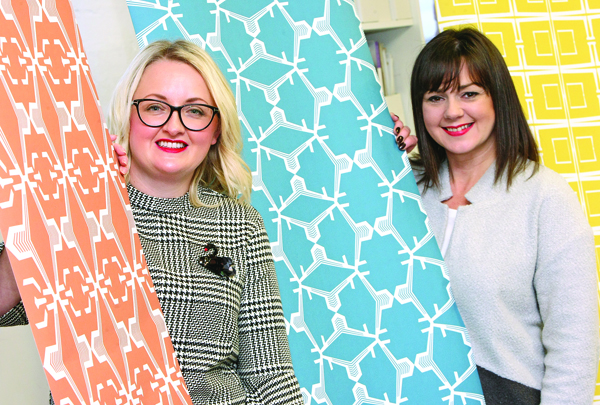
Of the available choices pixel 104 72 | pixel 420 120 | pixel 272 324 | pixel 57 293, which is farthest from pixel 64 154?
pixel 104 72

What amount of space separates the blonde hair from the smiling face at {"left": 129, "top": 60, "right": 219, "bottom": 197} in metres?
0.02

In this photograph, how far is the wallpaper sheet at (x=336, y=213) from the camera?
1.67 meters

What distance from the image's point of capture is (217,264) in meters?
1.27

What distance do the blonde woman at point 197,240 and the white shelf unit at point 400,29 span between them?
7.44 feet

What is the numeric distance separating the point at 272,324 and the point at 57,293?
0.56 m

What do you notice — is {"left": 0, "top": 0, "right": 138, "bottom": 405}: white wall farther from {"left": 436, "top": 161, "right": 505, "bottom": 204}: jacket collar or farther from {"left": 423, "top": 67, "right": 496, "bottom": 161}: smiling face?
{"left": 436, "top": 161, "right": 505, "bottom": 204}: jacket collar

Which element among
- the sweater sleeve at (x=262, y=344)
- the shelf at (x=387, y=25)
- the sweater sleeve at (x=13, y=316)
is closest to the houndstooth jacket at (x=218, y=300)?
the sweater sleeve at (x=262, y=344)

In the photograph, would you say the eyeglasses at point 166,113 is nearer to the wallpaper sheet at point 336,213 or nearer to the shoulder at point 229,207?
the shoulder at point 229,207

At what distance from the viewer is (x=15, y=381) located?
76.4 inches

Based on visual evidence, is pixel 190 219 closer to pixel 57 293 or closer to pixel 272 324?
pixel 272 324

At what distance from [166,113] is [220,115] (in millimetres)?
135

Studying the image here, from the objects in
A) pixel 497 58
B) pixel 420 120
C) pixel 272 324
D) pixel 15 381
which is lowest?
pixel 15 381

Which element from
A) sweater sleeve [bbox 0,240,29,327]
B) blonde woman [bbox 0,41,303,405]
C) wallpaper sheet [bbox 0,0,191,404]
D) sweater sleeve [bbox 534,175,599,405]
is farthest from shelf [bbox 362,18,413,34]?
sweater sleeve [bbox 0,240,29,327]

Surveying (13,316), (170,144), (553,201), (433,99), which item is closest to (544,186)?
(553,201)
